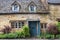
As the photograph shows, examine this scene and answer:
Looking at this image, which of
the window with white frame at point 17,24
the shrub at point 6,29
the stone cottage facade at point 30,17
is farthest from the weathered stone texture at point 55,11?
the shrub at point 6,29

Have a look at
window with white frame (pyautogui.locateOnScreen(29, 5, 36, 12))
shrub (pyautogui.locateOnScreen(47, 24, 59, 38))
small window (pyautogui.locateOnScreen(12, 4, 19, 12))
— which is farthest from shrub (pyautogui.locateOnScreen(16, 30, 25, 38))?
window with white frame (pyautogui.locateOnScreen(29, 5, 36, 12))

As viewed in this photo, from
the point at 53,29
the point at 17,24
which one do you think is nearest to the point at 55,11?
the point at 53,29

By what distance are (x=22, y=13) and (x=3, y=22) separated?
313 cm

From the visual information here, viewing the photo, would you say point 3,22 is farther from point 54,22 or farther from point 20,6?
point 54,22

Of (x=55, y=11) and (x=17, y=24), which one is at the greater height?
(x=55, y=11)

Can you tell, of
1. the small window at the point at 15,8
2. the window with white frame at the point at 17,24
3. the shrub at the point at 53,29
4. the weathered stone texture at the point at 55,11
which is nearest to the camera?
the shrub at the point at 53,29

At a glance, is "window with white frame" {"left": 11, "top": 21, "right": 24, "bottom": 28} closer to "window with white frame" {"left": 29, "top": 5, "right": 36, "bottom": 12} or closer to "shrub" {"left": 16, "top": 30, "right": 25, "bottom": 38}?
"window with white frame" {"left": 29, "top": 5, "right": 36, "bottom": 12}

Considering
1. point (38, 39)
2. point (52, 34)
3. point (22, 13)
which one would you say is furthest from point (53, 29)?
point (22, 13)

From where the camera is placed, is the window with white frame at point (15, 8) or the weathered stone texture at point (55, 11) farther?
the window with white frame at point (15, 8)

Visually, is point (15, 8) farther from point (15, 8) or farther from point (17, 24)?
point (17, 24)

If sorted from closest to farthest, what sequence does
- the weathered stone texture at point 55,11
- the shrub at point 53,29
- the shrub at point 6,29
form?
the shrub at point 53,29
the shrub at point 6,29
the weathered stone texture at point 55,11

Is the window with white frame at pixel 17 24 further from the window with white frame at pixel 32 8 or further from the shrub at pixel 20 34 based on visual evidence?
the shrub at pixel 20 34

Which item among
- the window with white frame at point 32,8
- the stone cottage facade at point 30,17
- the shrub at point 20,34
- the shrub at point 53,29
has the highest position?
the window with white frame at point 32,8

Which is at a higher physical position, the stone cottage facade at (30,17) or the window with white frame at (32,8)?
the window with white frame at (32,8)
